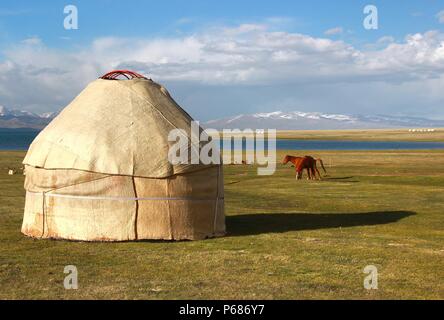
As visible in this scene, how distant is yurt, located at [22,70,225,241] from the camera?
13391mm

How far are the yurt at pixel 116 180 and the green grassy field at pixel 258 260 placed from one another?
44 centimetres

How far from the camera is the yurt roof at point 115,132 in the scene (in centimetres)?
1338

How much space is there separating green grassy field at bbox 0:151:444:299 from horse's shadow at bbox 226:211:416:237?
0.03m

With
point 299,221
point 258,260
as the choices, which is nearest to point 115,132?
point 258,260

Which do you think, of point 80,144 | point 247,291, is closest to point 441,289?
point 247,291

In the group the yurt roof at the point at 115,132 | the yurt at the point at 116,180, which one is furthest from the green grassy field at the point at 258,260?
the yurt roof at the point at 115,132

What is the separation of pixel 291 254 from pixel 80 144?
5.32 metres

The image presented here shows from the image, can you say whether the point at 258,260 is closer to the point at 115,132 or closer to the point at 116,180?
the point at 116,180

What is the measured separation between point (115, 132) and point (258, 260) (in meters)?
4.52

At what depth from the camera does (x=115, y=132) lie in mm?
13781

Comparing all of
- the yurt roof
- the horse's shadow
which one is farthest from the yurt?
the horse's shadow

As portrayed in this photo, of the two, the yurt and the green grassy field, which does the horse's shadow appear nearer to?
the green grassy field

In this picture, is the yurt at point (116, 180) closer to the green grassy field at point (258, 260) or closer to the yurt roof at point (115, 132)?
the yurt roof at point (115, 132)
